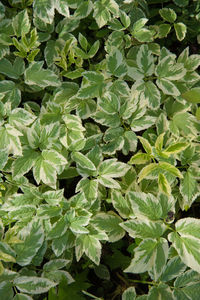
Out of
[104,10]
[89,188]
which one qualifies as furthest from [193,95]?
[89,188]

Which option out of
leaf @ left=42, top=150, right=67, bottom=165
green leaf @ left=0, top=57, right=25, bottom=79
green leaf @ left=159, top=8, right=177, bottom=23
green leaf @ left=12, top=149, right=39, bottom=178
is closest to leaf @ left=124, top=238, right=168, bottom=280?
leaf @ left=42, top=150, right=67, bottom=165

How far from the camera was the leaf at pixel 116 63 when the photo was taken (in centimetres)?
179

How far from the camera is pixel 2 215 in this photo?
1717 millimetres

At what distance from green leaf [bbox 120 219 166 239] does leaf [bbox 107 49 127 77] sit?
87cm

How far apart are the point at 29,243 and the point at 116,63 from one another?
1102 mm

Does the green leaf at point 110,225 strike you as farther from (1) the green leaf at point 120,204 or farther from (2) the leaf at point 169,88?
(2) the leaf at point 169,88

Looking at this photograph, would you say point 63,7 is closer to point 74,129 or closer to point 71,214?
point 74,129

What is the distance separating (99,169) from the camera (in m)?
1.71

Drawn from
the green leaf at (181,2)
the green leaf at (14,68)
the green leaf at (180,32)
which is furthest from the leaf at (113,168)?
the green leaf at (181,2)

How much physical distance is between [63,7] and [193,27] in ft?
3.33

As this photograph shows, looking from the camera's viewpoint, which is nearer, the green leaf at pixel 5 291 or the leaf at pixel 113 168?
the green leaf at pixel 5 291

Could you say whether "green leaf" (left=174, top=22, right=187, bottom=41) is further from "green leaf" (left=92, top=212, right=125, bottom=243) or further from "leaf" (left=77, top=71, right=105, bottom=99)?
"green leaf" (left=92, top=212, right=125, bottom=243)

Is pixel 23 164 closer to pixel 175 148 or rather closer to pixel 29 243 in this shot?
pixel 29 243

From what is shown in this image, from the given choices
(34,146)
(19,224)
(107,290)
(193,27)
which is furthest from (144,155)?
(193,27)
